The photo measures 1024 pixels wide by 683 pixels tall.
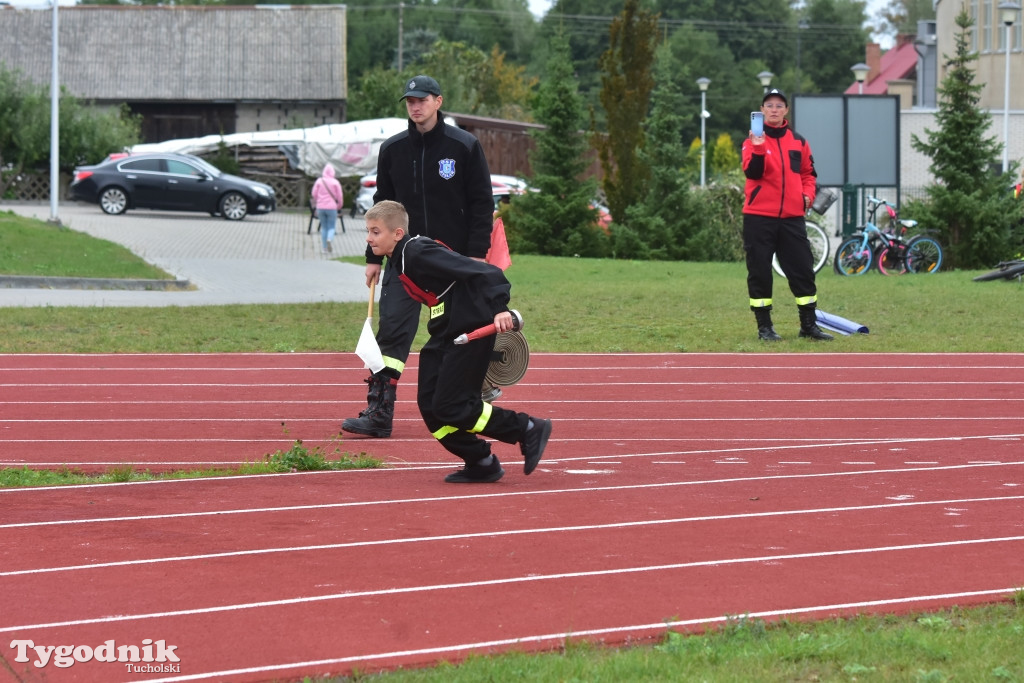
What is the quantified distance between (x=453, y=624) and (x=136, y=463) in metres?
3.83

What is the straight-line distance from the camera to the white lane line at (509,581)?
4.91 metres

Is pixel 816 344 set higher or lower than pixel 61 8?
lower

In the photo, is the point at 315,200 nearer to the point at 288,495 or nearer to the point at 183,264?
the point at 183,264

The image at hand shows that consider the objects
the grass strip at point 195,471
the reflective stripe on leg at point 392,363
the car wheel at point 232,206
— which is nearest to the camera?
the grass strip at point 195,471

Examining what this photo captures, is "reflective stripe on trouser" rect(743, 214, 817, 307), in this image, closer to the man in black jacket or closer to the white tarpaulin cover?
the man in black jacket

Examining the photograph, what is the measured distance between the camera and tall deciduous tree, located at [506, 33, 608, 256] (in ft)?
88.8

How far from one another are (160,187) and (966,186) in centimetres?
2185

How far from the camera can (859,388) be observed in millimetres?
11266

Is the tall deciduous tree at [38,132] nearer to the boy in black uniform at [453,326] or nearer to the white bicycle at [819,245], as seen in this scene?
the white bicycle at [819,245]

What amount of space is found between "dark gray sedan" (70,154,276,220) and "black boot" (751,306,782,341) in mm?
26751

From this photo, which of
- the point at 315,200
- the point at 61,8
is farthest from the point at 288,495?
the point at 61,8

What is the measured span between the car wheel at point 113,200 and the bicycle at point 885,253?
21572 mm

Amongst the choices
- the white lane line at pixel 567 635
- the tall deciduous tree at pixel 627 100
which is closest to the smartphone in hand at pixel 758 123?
the white lane line at pixel 567 635

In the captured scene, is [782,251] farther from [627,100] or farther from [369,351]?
[627,100]
